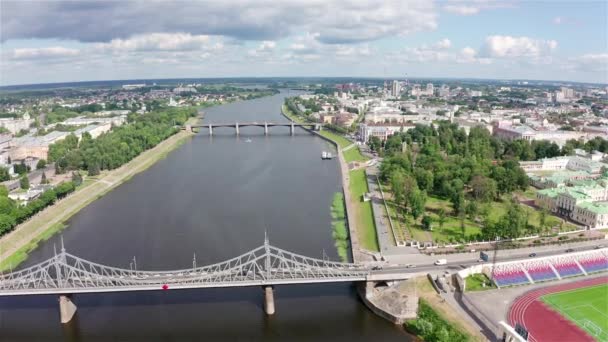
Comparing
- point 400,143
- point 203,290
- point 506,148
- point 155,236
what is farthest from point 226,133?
point 203,290

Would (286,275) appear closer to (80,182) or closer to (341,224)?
(341,224)

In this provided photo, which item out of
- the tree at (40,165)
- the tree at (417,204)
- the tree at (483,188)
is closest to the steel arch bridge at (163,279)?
the tree at (417,204)

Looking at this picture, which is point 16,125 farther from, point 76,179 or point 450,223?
point 450,223

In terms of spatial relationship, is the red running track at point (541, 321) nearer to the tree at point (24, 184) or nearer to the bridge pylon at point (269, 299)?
the bridge pylon at point (269, 299)

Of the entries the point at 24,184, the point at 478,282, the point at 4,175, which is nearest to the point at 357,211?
the point at 478,282

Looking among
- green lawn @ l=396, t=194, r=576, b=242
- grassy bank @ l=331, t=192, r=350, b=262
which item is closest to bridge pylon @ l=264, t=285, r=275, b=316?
grassy bank @ l=331, t=192, r=350, b=262

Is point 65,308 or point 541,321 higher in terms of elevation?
point 65,308
